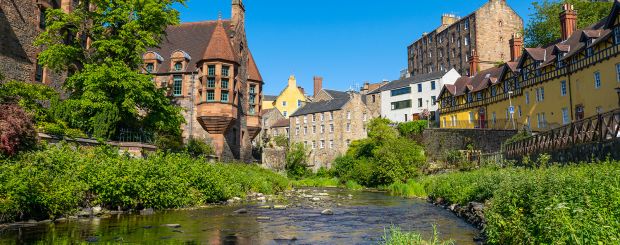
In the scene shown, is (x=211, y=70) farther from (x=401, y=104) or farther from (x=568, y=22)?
(x=401, y=104)

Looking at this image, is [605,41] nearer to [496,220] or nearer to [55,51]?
[496,220]

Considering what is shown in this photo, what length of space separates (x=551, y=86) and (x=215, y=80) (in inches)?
1206

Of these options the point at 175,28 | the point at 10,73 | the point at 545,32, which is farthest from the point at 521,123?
the point at 10,73

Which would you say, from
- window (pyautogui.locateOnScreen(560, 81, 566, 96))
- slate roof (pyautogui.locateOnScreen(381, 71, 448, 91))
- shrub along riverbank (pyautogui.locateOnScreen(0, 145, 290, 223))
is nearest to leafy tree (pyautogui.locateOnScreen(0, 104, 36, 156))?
shrub along riverbank (pyautogui.locateOnScreen(0, 145, 290, 223))

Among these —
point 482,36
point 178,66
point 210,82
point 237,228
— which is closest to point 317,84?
point 482,36

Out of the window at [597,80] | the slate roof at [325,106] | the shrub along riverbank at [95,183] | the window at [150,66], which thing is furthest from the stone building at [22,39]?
the slate roof at [325,106]

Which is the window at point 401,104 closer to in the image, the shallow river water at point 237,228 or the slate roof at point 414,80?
the slate roof at point 414,80

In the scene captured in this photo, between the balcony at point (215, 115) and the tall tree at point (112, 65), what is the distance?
8.13m

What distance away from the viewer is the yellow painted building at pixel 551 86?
34.2m

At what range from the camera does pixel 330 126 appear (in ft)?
244

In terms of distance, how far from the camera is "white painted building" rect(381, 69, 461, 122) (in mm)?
71188

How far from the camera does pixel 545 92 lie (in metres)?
44.0

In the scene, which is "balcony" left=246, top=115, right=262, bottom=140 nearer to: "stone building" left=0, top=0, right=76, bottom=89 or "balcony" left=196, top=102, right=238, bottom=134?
"balcony" left=196, top=102, right=238, bottom=134

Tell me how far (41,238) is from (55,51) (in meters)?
16.7
